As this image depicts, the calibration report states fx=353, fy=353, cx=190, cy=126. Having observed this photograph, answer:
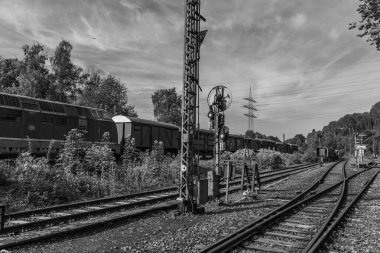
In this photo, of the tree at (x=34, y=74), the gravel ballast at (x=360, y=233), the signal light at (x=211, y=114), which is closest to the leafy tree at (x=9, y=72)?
the tree at (x=34, y=74)

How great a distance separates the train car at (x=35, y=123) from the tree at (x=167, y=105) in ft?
156

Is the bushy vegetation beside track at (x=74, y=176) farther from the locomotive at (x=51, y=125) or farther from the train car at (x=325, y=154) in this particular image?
the train car at (x=325, y=154)

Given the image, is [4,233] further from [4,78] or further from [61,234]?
[4,78]

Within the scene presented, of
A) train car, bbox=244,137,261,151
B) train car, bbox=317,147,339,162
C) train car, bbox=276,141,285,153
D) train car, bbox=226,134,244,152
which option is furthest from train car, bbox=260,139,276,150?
train car, bbox=226,134,244,152

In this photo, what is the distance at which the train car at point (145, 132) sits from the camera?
26333mm

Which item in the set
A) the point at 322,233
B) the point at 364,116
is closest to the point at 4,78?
→ the point at 322,233

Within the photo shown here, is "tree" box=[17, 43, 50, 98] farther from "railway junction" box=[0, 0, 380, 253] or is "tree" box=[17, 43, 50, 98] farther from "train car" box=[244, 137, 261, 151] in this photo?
"train car" box=[244, 137, 261, 151]

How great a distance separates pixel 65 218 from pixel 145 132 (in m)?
18.6

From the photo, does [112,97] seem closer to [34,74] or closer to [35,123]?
[34,74]

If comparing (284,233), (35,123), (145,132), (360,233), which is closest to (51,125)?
(35,123)

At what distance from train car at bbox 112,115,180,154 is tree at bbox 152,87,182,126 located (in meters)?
37.1

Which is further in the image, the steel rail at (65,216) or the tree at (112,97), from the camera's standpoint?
the tree at (112,97)

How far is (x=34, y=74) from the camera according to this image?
38.5 meters

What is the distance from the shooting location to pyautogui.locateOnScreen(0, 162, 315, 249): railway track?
25.8 ft
